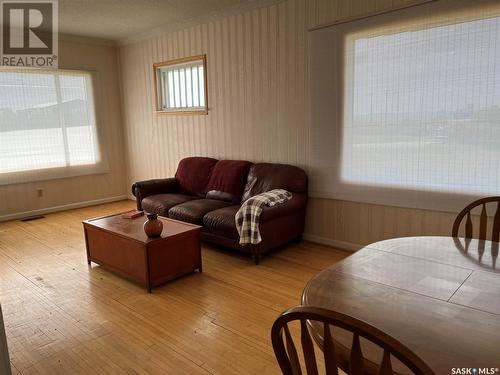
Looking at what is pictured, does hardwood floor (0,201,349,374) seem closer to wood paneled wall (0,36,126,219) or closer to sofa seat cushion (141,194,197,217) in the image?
sofa seat cushion (141,194,197,217)

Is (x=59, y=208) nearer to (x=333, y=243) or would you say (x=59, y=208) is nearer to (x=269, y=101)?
(x=269, y=101)

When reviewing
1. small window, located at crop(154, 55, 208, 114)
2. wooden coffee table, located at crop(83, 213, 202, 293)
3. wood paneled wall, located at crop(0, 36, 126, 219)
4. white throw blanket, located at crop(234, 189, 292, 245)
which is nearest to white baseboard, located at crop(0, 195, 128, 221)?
wood paneled wall, located at crop(0, 36, 126, 219)

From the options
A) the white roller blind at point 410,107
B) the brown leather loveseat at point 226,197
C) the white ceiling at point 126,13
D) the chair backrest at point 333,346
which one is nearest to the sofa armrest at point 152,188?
the brown leather loveseat at point 226,197

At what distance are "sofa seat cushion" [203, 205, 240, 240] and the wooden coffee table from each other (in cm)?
36

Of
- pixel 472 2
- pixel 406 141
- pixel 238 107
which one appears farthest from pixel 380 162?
pixel 238 107

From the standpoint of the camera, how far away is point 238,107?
444 cm

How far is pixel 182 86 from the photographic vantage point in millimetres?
5270

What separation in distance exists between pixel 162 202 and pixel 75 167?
2.46m

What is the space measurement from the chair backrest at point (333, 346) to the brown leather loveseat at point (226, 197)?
2.38 meters

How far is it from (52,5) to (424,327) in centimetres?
487

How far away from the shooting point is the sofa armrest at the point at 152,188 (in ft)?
14.9

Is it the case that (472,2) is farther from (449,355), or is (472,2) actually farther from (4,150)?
(4,150)

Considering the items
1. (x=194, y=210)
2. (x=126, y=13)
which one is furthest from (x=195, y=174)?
(x=126, y=13)

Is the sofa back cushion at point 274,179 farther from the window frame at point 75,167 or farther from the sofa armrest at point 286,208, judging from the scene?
the window frame at point 75,167
